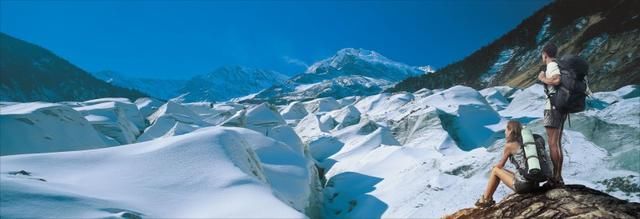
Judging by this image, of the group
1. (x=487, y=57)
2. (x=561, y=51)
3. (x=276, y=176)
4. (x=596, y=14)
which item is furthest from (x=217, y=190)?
(x=487, y=57)

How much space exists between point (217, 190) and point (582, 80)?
679 inches

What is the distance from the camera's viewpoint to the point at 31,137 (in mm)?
34906

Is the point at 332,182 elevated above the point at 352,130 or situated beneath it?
situated beneath

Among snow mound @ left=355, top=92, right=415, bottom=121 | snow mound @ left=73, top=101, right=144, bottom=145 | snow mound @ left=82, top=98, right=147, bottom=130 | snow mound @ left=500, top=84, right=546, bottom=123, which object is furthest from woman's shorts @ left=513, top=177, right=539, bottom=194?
→ snow mound @ left=355, top=92, right=415, bottom=121

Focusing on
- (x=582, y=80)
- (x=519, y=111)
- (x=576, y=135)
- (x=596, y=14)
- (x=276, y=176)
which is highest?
(x=596, y=14)

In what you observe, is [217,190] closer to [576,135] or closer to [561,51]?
[576,135]

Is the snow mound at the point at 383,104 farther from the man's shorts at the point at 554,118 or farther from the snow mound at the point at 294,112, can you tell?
the man's shorts at the point at 554,118

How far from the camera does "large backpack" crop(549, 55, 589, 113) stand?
6.68m

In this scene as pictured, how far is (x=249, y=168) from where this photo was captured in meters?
→ 26.9

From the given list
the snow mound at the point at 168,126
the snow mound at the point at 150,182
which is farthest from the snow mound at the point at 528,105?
the snow mound at the point at 150,182

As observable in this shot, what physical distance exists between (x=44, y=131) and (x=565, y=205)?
3879 cm

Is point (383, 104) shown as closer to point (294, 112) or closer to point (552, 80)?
point (294, 112)

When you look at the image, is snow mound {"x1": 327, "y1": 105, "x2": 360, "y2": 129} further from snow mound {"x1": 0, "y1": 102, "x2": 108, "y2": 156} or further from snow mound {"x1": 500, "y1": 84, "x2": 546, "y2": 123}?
snow mound {"x1": 0, "y1": 102, "x2": 108, "y2": 156}

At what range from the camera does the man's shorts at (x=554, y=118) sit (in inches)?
269
